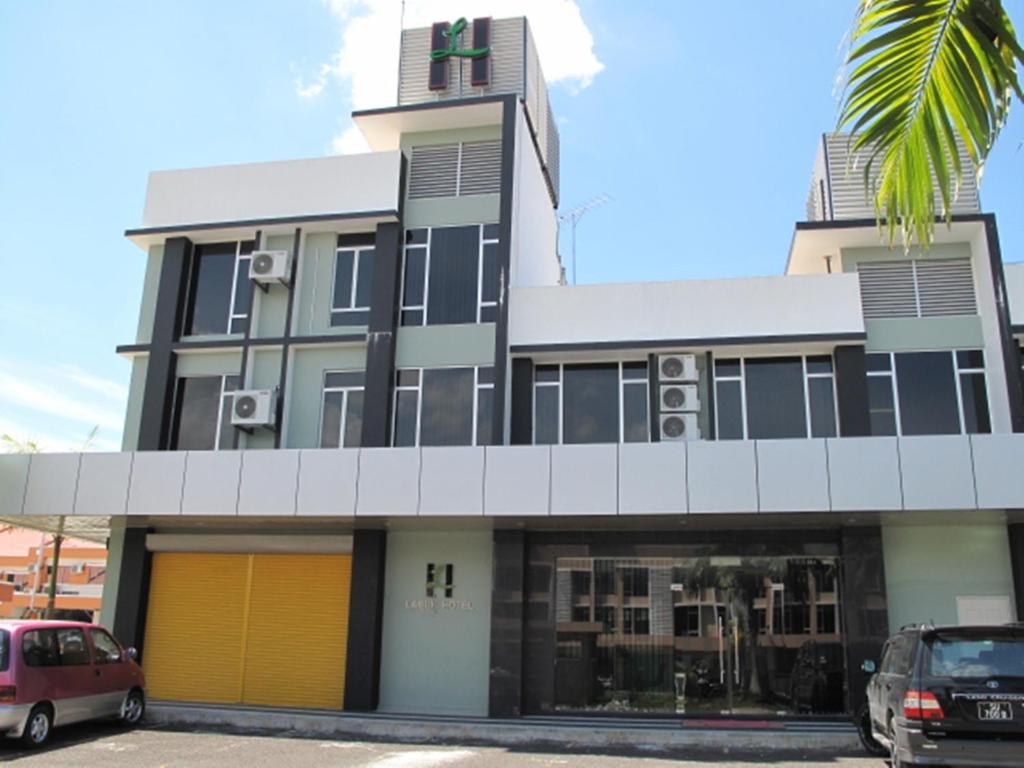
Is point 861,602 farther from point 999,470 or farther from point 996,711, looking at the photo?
point 996,711

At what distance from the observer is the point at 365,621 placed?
16.3 meters

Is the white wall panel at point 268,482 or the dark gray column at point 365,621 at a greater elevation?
the white wall panel at point 268,482

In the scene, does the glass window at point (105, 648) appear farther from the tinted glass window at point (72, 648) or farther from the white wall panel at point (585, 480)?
the white wall panel at point (585, 480)

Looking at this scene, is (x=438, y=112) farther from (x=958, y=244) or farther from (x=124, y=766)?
(x=124, y=766)

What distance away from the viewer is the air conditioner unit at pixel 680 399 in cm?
1688

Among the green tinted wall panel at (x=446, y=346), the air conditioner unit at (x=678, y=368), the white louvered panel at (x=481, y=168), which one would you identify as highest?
the white louvered panel at (x=481, y=168)

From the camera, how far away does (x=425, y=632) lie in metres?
16.5

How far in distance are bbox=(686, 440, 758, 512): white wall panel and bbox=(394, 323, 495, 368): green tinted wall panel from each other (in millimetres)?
5061

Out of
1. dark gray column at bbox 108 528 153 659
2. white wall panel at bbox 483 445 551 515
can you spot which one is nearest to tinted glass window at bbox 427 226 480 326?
white wall panel at bbox 483 445 551 515

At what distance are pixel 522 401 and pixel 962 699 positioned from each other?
34.8ft

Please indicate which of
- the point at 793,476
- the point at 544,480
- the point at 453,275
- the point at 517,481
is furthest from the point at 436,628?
the point at 793,476

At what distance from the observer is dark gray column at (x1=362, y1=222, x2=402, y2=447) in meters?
17.4

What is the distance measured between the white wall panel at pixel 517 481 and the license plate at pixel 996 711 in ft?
24.0

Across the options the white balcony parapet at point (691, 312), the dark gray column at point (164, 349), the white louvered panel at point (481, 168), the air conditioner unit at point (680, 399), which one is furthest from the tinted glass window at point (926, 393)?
the dark gray column at point (164, 349)
